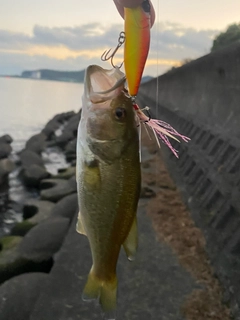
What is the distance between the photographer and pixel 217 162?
6.00 metres

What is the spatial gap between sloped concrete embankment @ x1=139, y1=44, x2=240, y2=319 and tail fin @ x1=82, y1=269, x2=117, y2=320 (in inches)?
62.8

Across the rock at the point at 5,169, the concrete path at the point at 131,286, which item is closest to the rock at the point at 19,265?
the concrete path at the point at 131,286

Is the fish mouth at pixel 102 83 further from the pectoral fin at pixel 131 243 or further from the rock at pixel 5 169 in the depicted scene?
the rock at pixel 5 169

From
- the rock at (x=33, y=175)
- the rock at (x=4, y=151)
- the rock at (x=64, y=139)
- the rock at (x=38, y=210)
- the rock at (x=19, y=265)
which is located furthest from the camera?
the rock at (x=64, y=139)

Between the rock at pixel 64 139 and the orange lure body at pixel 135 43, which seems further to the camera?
the rock at pixel 64 139

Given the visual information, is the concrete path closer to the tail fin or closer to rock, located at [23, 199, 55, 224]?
the tail fin

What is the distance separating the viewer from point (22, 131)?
1485 inches

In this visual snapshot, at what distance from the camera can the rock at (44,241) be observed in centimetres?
648

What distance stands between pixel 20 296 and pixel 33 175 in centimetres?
961

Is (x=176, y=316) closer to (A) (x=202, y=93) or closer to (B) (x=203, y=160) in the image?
(B) (x=203, y=160)

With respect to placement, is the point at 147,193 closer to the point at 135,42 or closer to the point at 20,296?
the point at 20,296

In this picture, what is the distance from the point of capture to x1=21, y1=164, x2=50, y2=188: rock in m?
14.4

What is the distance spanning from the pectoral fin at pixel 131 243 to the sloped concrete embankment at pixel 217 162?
141cm

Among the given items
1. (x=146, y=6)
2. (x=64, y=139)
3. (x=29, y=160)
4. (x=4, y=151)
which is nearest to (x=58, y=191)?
(x=29, y=160)
